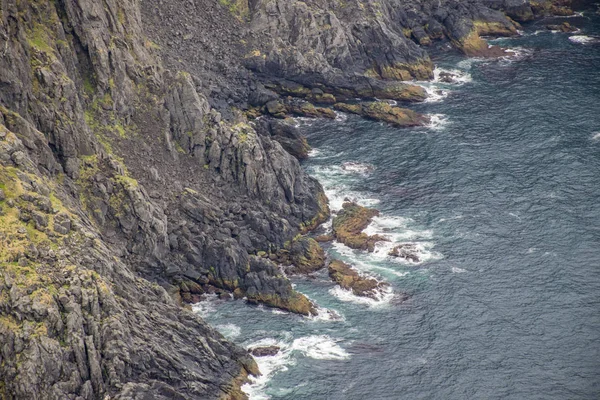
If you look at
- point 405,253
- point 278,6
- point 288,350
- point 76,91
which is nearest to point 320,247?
point 405,253

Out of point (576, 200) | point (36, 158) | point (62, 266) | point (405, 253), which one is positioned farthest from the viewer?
point (576, 200)

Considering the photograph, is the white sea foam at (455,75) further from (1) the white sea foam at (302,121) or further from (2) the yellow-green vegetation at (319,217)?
(2) the yellow-green vegetation at (319,217)

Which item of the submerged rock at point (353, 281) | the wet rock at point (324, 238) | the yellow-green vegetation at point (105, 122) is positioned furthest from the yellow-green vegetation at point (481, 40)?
the yellow-green vegetation at point (105, 122)

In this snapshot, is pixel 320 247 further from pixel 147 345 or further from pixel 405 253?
pixel 147 345

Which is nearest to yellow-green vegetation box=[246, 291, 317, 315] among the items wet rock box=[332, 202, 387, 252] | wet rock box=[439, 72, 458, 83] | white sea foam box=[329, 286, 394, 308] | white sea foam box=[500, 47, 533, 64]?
white sea foam box=[329, 286, 394, 308]

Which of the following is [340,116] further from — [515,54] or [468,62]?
[515,54]

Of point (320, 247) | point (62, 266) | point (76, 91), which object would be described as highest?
point (76, 91)

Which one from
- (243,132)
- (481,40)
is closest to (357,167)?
(243,132)
